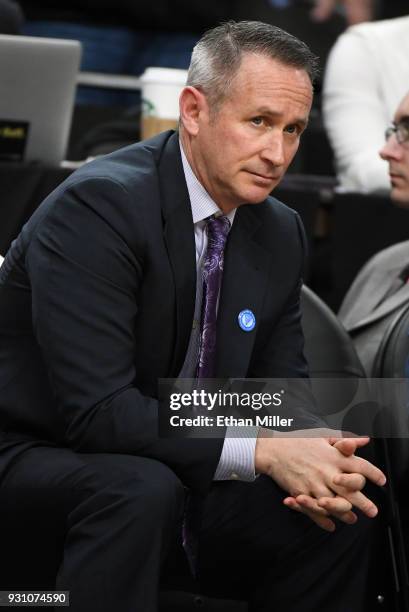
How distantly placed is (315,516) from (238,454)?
0.17 meters

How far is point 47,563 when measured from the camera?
2047 millimetres

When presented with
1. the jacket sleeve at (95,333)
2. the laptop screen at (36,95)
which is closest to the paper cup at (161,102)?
the laptop screen at (36,95)

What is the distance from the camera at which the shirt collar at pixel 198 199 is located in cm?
222

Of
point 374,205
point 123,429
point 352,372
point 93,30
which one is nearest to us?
point 123,429

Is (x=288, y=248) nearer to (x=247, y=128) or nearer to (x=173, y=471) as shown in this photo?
(x=247, y=128)

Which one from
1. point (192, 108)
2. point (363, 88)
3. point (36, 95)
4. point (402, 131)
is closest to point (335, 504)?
point (192, 108)

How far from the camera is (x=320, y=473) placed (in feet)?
6.59

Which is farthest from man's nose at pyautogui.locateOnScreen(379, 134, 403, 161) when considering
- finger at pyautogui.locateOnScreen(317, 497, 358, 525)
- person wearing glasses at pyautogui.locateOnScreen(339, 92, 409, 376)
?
finger at pyautogui.locateOnScreen(317, 497, 358, 525)

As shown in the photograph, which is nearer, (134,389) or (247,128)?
(134,389)

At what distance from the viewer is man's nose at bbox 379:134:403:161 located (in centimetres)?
312

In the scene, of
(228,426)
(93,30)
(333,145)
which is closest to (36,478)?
(228,426)

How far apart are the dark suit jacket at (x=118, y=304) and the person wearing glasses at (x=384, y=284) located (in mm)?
575

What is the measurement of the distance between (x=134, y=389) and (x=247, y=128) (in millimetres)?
536

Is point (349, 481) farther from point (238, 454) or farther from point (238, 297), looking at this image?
point (238, 297)
